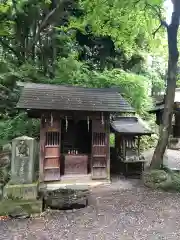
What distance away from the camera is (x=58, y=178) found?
11.2 metres

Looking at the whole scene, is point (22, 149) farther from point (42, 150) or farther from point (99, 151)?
point (99, 151)

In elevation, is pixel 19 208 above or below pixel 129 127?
below

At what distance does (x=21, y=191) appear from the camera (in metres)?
8.88

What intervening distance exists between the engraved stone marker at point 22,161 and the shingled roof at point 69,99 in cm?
144

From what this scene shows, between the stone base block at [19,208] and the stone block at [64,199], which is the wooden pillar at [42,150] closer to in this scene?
the stone block at [64,199]

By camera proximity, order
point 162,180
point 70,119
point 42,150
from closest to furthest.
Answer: point 162,180 → point 42,150 → point 70,119

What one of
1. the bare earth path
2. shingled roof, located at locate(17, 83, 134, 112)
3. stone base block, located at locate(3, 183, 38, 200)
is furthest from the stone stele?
shingled roof, located at locate(17, 83, 134, 112)

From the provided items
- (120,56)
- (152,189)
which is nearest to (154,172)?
(152,189)

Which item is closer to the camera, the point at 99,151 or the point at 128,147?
the point at 99,151

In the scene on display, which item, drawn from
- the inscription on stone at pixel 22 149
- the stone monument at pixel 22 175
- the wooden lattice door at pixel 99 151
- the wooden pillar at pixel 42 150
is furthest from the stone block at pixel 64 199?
the wooden lattice door at pixel 99 151

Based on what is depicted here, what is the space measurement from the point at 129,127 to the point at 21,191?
19.2 feet

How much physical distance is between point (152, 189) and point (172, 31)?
6447 millimetres

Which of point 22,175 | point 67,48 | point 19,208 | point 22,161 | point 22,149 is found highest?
point 67,48

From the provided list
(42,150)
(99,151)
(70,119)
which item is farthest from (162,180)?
(42,150)
